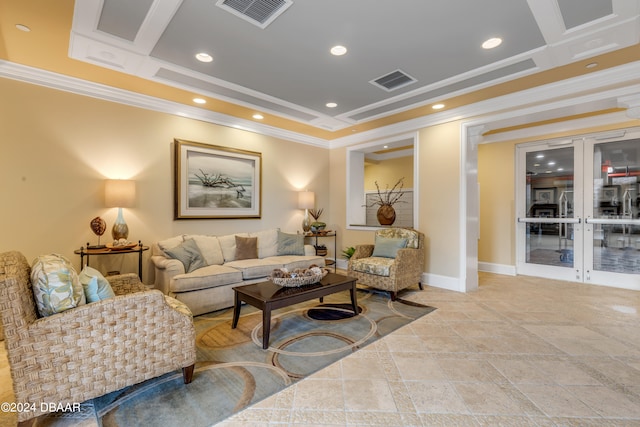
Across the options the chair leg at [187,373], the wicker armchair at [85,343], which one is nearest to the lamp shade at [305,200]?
the wicker armchair at [85,343]

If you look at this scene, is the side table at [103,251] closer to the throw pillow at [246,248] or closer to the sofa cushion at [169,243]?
the sofa cushion at [169,243]

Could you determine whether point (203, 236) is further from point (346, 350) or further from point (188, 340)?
point (346, 350)

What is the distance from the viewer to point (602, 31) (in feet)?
8.11

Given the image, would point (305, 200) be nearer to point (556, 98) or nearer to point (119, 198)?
point (119, 198)

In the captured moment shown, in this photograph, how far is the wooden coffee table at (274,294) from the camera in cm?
252

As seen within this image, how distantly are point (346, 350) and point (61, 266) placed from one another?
6.87 ft

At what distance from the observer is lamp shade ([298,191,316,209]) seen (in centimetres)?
546

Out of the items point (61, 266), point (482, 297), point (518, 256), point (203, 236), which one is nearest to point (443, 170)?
point (482, 297)

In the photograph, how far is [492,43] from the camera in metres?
2.68

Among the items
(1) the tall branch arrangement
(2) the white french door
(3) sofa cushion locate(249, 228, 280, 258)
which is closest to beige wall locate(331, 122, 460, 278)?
(1) the tall branch arrangement

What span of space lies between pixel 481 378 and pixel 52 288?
2.80 m

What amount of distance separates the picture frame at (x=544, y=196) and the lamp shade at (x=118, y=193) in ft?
21.4

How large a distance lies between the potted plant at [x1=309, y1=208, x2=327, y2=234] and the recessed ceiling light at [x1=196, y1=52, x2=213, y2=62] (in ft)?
10.6

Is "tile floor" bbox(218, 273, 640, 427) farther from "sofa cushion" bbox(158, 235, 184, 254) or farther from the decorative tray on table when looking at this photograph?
"sofa cushion" bbox(158, 235, 184, 254)
